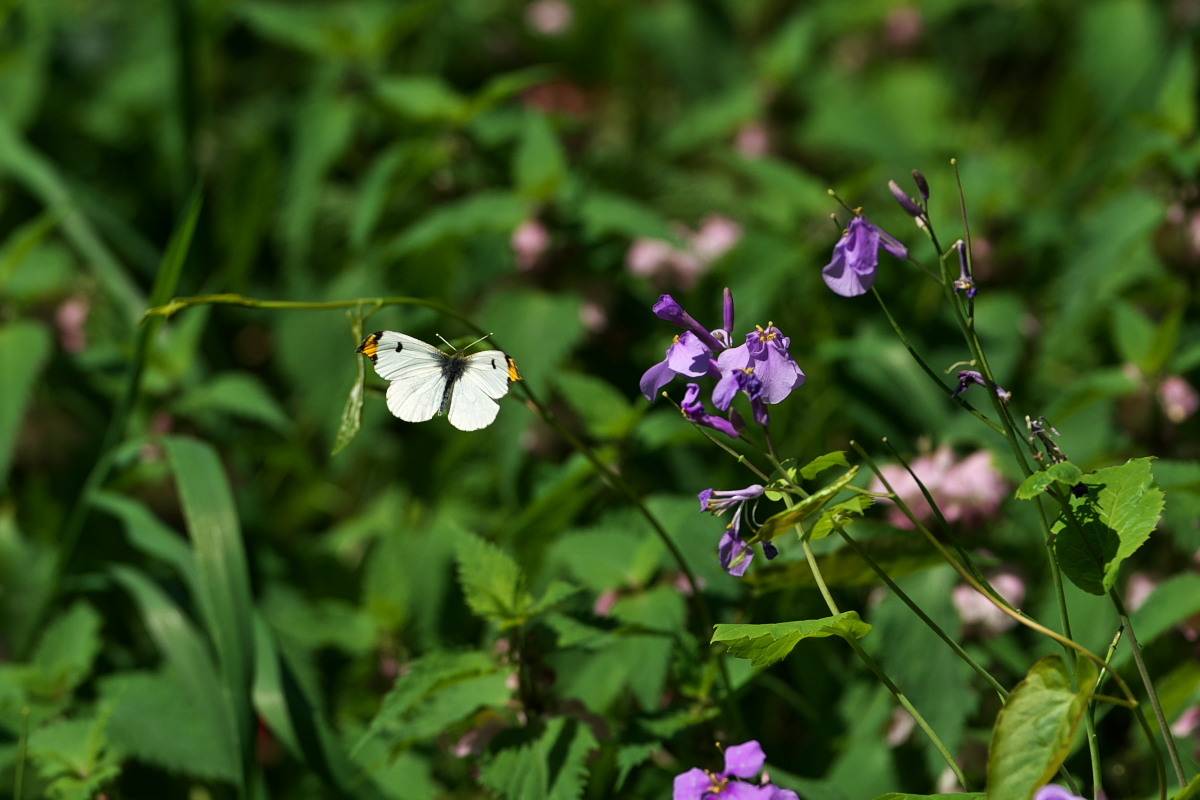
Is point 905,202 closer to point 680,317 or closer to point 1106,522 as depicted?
point 680,317

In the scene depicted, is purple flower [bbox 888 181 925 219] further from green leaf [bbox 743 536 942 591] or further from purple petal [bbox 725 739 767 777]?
purple petal [bbox 725 739 767 777]

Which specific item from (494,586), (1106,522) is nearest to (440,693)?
Answer: (494,586)

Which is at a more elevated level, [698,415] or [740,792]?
[698,415]

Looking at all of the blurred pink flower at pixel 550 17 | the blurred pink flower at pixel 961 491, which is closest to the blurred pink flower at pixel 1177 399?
the blurred pink flower at pixel 961 491

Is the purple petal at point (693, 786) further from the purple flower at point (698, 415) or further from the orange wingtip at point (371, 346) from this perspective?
the orange wingtip at point (371, 346)

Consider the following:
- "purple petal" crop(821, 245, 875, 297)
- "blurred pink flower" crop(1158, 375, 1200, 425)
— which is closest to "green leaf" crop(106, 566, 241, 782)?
"purple petal" crop(821, 245, 875, 297)
